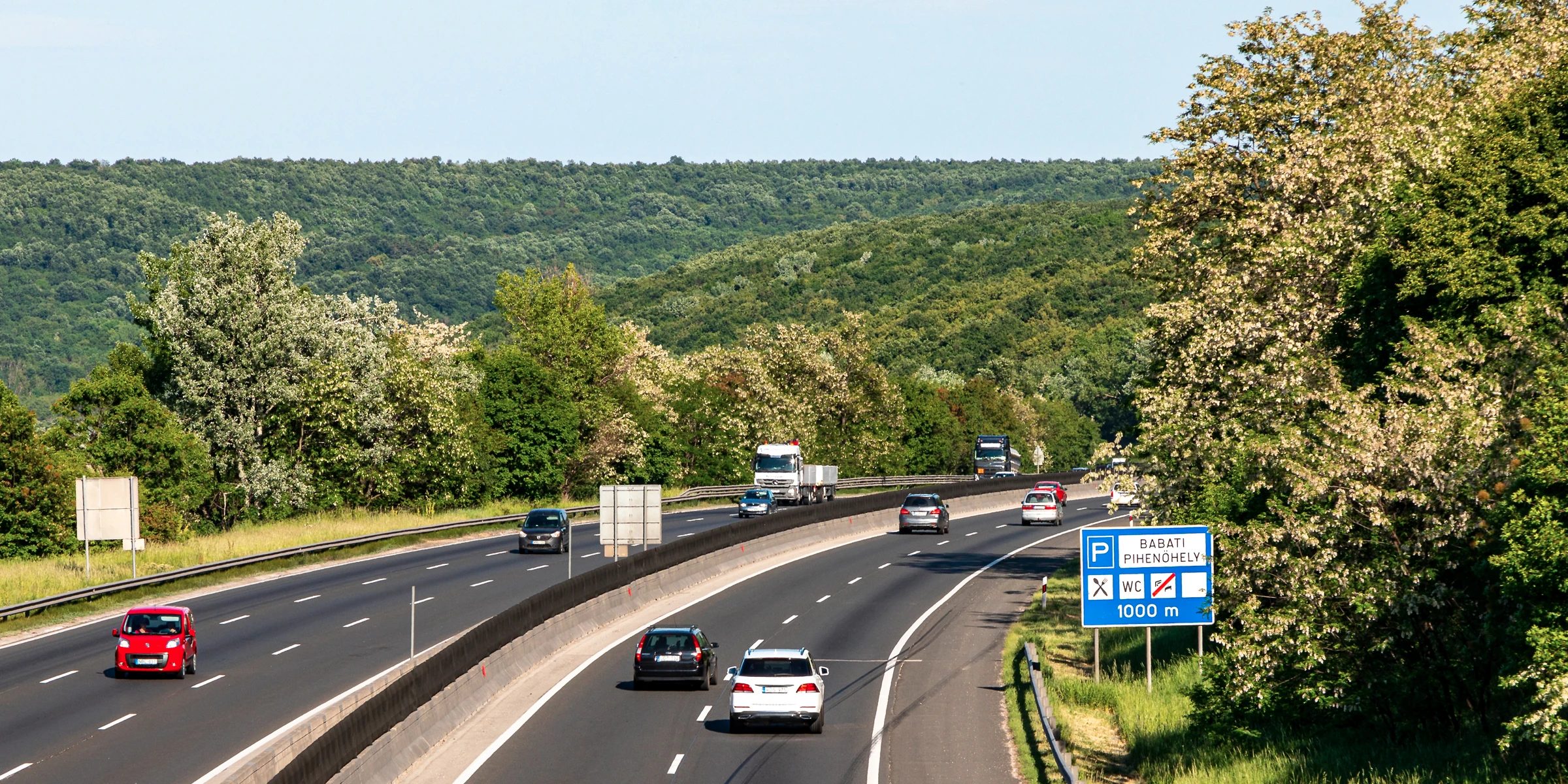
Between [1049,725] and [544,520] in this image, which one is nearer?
[1049,725]

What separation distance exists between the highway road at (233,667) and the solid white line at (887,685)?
10.3 m

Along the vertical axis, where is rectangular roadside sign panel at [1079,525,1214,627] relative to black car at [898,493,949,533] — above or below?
above

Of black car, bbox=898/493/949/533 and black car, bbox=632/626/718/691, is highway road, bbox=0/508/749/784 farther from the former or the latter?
black car, bbox=898/493/949/533

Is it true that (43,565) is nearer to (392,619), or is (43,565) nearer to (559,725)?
(392,619)

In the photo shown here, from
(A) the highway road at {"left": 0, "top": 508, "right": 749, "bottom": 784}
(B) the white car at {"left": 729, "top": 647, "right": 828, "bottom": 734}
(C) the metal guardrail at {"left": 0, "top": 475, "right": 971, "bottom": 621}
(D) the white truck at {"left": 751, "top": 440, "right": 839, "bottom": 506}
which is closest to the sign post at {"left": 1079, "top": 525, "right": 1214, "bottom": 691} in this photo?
(B) the white car at {"left": 729, "top": 647, "right": 828, "bottom": 734}

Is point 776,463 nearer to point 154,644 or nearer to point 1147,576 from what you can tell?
point 154,644

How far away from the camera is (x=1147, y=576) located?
97.9 feet

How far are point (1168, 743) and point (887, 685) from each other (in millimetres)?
8469

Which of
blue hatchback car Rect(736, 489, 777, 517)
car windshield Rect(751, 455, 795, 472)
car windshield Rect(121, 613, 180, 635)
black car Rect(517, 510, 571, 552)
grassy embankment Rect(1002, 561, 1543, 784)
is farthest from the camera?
car windshield Rect(751, 455, 795, 472)

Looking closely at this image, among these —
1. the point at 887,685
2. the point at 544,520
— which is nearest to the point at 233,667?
the point at 887,685

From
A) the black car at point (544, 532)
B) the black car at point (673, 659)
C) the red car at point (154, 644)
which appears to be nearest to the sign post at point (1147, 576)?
the black car at point (673, 659)

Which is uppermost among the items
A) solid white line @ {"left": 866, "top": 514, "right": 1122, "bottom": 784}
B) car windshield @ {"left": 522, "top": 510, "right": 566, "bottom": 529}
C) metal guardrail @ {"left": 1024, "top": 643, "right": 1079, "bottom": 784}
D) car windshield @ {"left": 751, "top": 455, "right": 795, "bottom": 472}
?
car windshield @ {"left": 751, "top": 455, "right": 795, "bottom": 472}

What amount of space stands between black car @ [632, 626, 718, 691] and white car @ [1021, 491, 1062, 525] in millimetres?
49763

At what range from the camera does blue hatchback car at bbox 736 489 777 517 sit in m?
77.3
